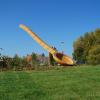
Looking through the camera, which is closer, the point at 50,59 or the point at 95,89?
the point at 95,89

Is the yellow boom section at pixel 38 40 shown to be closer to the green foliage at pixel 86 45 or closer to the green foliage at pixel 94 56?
the green foliage at pixel 94 56

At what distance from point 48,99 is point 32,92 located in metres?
1.70

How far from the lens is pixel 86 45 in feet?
223

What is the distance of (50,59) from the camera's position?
47.8 metres

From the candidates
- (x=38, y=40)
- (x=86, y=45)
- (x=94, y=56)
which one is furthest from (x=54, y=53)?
(x=86, y=45)

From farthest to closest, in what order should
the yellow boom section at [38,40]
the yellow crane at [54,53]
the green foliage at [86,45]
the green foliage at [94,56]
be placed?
the green foliage at [86,45] < the green foliage at [94,56] < the yellow boom section at [38,40] < the yellow crane at [54,53]

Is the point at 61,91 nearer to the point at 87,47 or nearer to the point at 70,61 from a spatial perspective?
the point at 70,61

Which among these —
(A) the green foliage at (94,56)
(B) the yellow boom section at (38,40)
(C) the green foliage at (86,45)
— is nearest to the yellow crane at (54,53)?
(B) the yellow boom section at (38,40)

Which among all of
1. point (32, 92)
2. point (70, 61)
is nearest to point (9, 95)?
point (32, 92)

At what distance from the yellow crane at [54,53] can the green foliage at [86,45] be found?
14.3 metres

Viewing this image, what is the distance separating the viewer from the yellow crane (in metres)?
44.2

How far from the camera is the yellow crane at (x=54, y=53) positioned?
44159 millimetres

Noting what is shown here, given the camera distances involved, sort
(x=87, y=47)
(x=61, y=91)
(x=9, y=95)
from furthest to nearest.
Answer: (x=87, y=47), (x=61, y=91), (x=9, y=95)

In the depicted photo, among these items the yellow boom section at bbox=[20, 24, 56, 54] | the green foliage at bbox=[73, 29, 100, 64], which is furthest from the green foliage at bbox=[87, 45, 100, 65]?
the yellow boom section at bbox=[20, 24, 56, 54]
